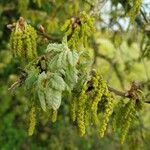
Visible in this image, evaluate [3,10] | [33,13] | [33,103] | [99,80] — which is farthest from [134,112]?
[3,10]

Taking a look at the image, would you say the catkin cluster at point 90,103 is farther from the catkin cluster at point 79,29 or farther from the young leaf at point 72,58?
the catkin cluster at point 79,29

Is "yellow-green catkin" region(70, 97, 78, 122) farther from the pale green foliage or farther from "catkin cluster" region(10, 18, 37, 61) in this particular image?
"catkin cluster" region(10, 18, 37, 61)

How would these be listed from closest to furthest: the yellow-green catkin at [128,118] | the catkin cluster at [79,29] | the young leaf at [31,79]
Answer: the young leaf at [31,79] → the yellow-green catkin at [128,118] → the catkin cluster at [79,29]

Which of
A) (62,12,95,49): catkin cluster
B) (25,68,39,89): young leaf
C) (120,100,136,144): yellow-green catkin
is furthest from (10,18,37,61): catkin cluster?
(120,100,136,144): yellow-green catkin

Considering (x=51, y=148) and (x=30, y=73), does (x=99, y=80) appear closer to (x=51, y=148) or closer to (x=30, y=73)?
(x=30, y=73)

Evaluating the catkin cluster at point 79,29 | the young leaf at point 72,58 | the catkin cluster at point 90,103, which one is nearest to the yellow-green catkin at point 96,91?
the catkin cluster at point 90,103

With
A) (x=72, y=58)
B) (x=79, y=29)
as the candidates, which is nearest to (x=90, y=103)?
(x=72, y=58)

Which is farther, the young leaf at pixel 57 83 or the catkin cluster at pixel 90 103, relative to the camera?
the catkin cluster at pixel 90 103
